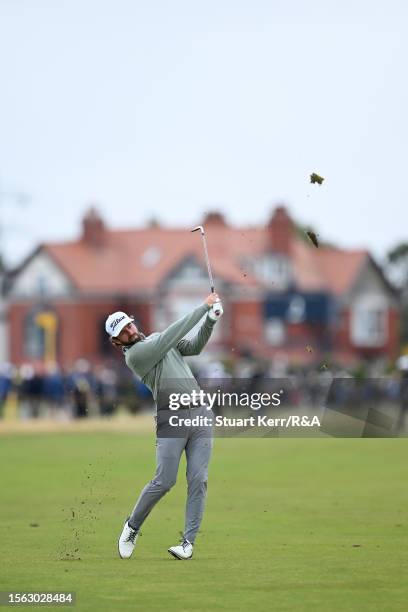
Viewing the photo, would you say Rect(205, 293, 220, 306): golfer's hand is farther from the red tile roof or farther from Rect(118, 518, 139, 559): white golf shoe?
the red tile roof

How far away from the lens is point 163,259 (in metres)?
111

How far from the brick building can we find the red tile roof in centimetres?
7

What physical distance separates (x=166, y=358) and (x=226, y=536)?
3252mm

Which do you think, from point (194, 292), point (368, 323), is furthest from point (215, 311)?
point (368, 323)

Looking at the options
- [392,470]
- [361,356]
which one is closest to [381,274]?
[361,356]

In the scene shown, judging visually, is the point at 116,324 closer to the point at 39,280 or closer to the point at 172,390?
the point at 172,390

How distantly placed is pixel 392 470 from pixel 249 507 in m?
7.36

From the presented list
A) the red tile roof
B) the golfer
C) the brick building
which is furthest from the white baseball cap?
the red tile roof

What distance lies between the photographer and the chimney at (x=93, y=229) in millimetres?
113750

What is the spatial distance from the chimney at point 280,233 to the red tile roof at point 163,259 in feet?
1.91

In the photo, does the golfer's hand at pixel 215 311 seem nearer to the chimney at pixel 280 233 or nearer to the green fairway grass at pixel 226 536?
the green fairway grass at pixel 226 536

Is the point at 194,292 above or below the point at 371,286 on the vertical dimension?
above

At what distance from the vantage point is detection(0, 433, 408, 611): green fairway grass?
12.4 meters

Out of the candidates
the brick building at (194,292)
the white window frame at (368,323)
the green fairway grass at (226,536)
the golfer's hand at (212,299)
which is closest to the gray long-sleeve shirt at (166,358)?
the golfer's hand at (212,299)
